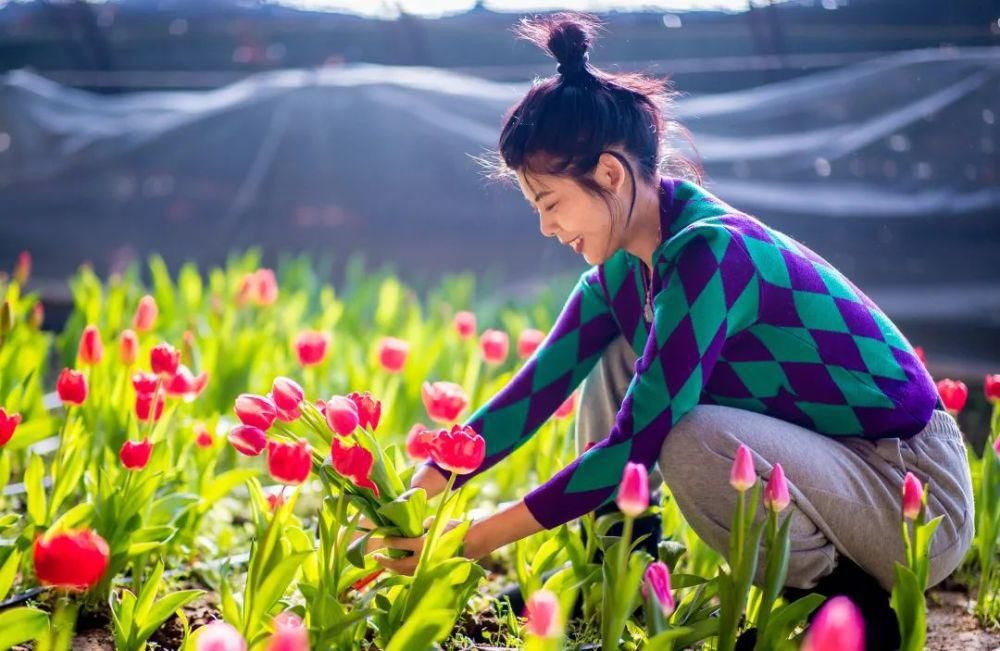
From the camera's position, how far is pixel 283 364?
8.63ft

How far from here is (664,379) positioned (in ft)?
4.36

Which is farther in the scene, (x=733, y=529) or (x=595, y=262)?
(x=595, y=262)

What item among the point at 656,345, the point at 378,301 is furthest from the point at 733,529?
the point at 378,301

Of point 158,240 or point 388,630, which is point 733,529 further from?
point 158,240

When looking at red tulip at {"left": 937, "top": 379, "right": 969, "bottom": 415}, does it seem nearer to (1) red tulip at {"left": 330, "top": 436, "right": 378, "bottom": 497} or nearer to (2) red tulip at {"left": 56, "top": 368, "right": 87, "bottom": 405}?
(1) red tulip at {"left": 330, "top": 436, "right": 378, "bottom": 497}

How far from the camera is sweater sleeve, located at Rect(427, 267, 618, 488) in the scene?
1.66 meters

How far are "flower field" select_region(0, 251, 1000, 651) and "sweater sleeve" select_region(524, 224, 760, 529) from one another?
0.09 metres

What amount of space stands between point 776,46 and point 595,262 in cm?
298

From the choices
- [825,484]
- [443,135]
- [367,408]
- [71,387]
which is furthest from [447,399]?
[443,135]

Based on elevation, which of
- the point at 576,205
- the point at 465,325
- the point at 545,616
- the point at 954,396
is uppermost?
the point at 576,205

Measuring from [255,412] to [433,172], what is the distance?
320 cm

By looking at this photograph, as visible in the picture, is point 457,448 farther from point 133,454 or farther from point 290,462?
point 133,454

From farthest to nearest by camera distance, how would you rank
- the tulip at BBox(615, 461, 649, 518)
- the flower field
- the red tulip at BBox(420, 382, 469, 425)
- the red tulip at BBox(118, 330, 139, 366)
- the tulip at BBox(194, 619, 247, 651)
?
the red tulip at BBox(118, 330, 139, 366) → the red tulip at BBox(420, 382, 469, 425) → the flower field → the tulip at BBox(615, 461, 649, 518) → the tulip at BBox(194, 619, 247, 651)

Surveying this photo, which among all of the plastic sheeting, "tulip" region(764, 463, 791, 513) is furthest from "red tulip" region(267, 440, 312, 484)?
the plastic sheeting
